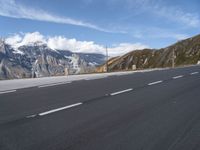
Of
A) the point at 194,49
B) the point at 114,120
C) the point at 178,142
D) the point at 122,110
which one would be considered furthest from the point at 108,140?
the point at 194,49

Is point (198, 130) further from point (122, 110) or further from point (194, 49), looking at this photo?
point (194, 49)

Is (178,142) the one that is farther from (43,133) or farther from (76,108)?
(76,108)

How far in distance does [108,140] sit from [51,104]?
15.2 ft

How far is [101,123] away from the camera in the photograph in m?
7.89

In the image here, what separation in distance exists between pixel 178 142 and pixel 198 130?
3.55 feet

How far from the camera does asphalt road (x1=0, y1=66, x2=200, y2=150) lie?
6.26m

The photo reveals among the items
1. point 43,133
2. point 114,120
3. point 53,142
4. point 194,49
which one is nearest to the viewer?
point 53,142

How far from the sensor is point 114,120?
26.9 feet

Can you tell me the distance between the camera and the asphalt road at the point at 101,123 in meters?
6.26

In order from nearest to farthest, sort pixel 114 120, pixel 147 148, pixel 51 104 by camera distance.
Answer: pixel 147 148
pixel 114 120
pixel 51 104

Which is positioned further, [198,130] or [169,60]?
[169,60]

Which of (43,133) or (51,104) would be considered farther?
(51,104)

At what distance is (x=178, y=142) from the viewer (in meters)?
6.35

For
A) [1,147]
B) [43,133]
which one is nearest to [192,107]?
[43,133]
